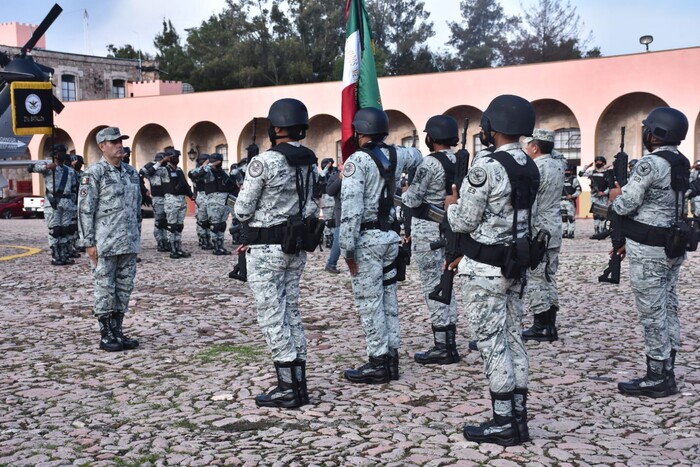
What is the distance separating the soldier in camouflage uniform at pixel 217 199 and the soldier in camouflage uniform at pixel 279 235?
10.6 meters

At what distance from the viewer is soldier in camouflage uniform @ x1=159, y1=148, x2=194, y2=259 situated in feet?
50.7

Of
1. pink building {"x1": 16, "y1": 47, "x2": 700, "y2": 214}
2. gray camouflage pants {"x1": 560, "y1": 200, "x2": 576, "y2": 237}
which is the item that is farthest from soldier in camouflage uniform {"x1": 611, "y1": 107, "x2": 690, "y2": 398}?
pink building {"x1": 16, "y1": 47, "x2": 700, "y2": 214}

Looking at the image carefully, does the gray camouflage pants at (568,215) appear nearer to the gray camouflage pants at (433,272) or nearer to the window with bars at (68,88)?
the gray camouflage pants at (433,272)

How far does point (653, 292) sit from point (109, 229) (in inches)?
185

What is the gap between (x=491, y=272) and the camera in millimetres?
4668

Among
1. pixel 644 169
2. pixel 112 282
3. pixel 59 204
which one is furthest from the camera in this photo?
pixel 59 204

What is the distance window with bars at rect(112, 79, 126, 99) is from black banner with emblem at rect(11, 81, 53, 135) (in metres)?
34.3

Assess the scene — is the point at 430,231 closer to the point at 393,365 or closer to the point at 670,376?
the point at 393,365

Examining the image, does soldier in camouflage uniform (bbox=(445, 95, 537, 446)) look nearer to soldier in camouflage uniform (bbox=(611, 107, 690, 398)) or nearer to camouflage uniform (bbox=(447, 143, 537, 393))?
camouflage uniform (bbox=(447, 143, 537, 393))

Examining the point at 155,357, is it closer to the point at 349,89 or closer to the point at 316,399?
the point at 316,399

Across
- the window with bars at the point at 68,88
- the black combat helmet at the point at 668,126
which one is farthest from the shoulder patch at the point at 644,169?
the window with bars at the point at 68,88

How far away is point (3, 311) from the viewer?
9.58 metres

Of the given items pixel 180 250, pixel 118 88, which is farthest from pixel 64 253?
pixel 118 88

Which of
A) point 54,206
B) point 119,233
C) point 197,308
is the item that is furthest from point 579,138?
point 119,233
